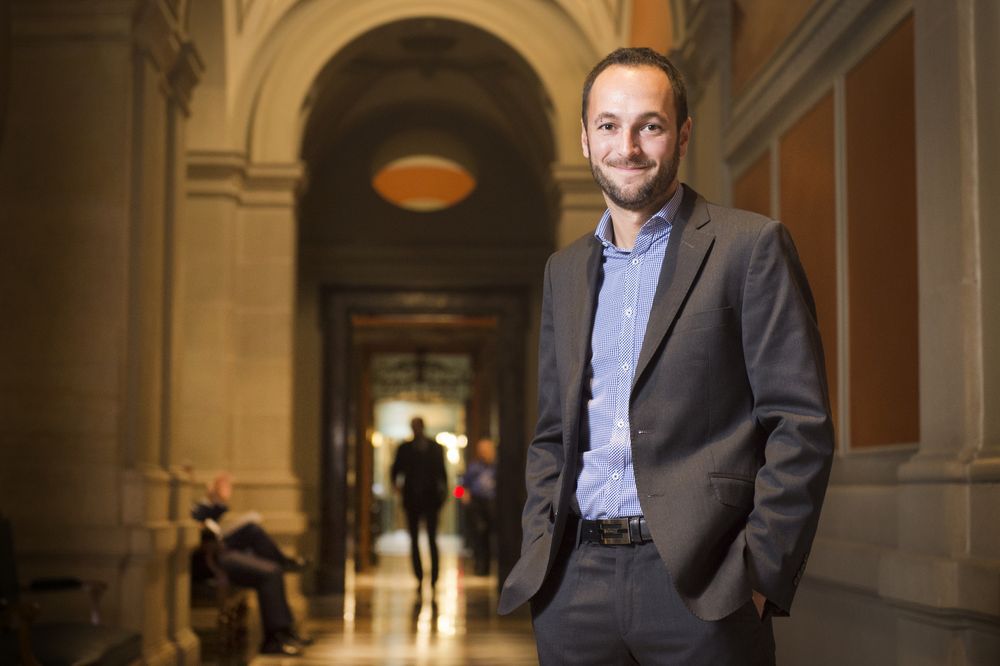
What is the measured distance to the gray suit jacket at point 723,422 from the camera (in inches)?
82.6

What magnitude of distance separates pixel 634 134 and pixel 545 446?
0.63 metres

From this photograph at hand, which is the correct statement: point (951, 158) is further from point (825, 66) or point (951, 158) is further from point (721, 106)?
point (721, 106)

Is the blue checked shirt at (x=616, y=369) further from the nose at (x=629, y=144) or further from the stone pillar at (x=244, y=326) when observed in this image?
the stone pillar at (x=244, y=326)

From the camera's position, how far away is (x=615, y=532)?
2229 mm

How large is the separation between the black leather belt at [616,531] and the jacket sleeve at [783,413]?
18 centimetres

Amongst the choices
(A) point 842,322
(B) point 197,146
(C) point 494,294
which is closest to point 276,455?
(B) point 197,146

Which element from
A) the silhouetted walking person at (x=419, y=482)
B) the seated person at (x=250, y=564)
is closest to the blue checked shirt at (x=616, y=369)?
the seated person at (x=250, y=564)

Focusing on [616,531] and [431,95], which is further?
[431,95]

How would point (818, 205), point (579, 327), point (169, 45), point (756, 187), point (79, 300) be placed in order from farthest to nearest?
point (169, 45), point (756, 187), point (79, 300), point (818, 205), point (579, 327)

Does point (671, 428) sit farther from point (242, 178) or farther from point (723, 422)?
point (242, 178)

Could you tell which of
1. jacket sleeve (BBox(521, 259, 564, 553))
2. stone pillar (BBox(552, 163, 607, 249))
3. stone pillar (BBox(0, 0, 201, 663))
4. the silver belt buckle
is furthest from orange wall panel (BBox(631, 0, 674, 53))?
the silver belt buckle

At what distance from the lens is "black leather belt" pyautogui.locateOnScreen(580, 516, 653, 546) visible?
7.23ft

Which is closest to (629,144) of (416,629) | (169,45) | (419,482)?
(169,45)

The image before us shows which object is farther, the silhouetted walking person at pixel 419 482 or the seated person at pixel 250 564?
the silhouetted walking person at pixel 419 482
